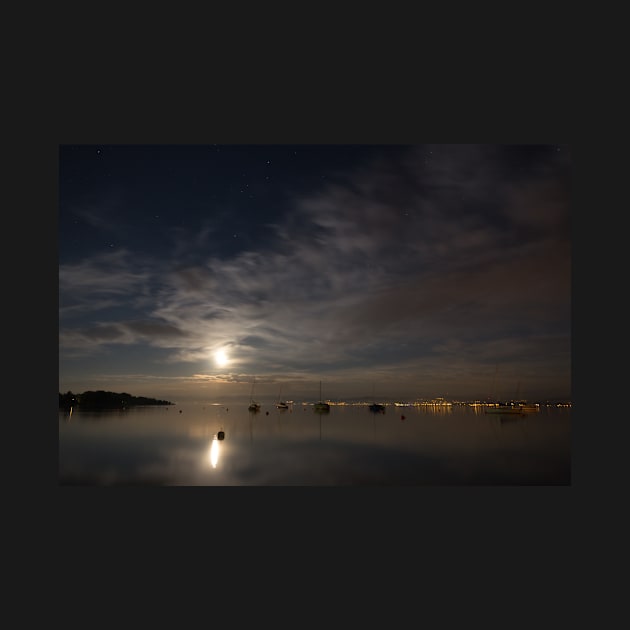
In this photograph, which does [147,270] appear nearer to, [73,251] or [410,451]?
[73,251]

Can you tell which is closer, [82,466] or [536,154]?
[536,154]

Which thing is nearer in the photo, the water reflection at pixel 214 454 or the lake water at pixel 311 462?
the lake water at pixel 311 462

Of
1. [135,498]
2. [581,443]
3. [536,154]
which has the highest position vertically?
[536,154]

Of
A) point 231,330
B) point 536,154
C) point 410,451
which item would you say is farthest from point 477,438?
point 536,154

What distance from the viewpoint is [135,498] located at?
7.22 meters

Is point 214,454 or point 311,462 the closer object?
point 311,462

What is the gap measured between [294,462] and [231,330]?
3871mm

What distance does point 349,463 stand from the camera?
12.5 m

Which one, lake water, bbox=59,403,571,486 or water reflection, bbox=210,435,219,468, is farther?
water reflection, bbox=210,435,219,468

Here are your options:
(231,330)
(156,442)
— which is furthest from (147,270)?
(156,442)

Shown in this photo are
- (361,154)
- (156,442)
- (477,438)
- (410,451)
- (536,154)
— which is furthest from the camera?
(477,438)

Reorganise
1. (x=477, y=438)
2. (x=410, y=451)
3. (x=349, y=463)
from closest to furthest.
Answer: (x=349, y=463) → (x=410, y=451) → (x=477, y=438)

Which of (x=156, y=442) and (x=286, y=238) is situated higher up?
(x=286, y=238)

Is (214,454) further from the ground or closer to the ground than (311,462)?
closer to the ground
